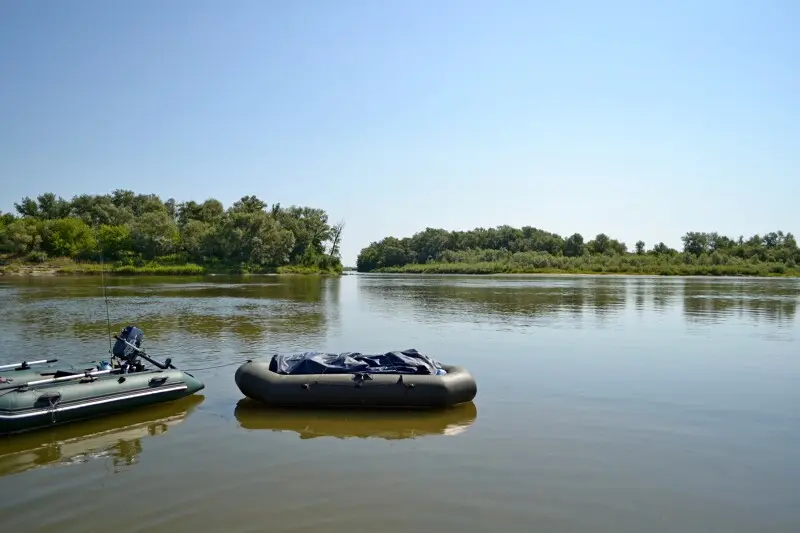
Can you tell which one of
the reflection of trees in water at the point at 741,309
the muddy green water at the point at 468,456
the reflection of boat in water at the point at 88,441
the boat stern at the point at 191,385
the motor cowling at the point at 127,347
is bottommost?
the muddy green water at the point at 468,456

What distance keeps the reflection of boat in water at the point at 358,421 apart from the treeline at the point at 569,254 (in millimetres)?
94158

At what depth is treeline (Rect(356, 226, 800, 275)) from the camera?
96.1 meters

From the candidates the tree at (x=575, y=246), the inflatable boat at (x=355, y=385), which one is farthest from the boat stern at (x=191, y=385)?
the tree at (x=575, y=246)

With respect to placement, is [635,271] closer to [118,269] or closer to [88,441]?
[118,269]

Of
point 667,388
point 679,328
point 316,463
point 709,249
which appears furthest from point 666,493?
point 709,249

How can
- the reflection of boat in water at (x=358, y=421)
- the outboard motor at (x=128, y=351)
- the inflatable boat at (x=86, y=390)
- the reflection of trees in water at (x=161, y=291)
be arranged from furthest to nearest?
the reflection of trees in water at (x=161, y=291) < the outboard motor at (x=128, y=351) < the reflection of boat in water at (x=358, y=421) < the inflatable boat at (x=86, y=390)

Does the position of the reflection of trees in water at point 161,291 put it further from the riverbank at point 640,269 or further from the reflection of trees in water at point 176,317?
the riverbank at point 640,269

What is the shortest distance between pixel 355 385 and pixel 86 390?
4.43m

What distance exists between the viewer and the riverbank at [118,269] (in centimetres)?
8000

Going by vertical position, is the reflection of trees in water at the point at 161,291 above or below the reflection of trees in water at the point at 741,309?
above

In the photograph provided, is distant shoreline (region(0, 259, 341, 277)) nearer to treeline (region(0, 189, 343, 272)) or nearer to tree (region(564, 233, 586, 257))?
treeline (region(0, 189, 343, 272))

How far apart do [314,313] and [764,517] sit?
23.7m

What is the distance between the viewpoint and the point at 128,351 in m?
11.5

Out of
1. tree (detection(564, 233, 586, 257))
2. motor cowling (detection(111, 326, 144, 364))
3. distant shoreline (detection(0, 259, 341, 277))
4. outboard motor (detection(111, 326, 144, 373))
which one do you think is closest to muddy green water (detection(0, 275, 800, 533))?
outboard motor (detection(111, 326, 144, 373))
